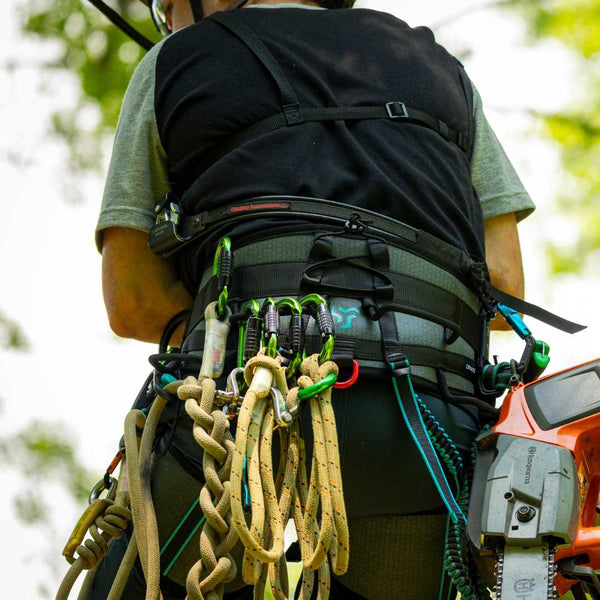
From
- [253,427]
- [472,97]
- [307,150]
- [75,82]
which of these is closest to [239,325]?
[253,427]

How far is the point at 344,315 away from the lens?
6.54ft

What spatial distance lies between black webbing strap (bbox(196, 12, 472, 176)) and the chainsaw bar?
0.97 metres

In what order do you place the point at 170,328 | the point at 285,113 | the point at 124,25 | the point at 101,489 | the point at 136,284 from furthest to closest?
the point at 124,25 → the point at 170,328 → the point at 136,284 → the point at 101,489 → the point at 285,113

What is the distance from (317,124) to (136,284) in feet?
1.97

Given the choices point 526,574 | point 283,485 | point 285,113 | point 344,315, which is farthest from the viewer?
point 285,113

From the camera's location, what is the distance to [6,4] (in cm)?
700

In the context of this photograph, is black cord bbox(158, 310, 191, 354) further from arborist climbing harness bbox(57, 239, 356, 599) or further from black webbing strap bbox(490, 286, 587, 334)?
black webbing strap bbox(490, 286, 587, 334)

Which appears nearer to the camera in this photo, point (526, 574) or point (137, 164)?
point (526, 574)

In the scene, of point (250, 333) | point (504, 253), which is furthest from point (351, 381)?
point (504, 253)

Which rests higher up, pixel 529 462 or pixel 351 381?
pixel 351 381

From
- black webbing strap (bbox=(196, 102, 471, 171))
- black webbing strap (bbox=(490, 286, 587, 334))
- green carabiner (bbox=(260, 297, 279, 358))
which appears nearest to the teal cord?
green carabiner (bbox=(260, 297, 279, 358))

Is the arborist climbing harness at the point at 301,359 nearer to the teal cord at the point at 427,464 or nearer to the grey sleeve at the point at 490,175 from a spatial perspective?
the teal cord at the point at 427,464

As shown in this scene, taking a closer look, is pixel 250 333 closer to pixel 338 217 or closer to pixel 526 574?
pixel 338 217

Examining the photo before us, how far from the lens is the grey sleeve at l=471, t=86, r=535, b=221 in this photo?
2551 millimetres
